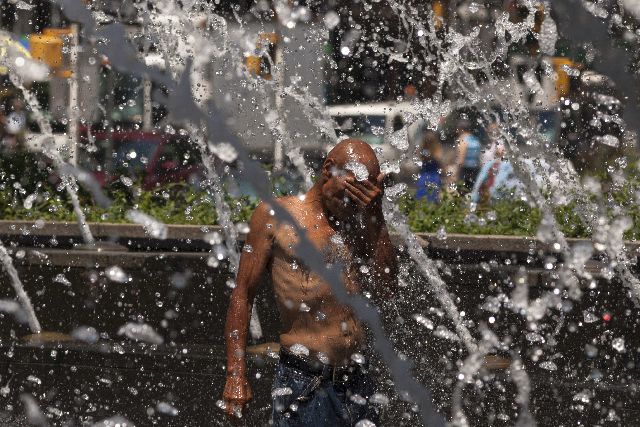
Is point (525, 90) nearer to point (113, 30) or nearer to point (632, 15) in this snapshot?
point (632, 15)

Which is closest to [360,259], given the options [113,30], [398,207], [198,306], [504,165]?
[198,306]

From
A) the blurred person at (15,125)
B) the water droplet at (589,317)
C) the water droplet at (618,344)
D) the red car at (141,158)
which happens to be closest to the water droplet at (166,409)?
the water droplet at (589,317)

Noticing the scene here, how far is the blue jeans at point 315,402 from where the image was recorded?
11.5 feet

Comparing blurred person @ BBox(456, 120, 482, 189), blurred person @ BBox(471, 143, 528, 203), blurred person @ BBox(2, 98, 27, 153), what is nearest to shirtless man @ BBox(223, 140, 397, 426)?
blurred person @ BBox(471, 143, 528, 203)

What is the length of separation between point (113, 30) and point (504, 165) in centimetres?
368

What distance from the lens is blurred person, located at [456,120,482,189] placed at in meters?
10.2

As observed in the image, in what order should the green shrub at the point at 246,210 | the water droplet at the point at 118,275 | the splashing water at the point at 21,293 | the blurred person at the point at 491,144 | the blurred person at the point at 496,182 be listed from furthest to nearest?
the blurred person at the point at 491,144 < the blurred person at the point at 496,182 < the green shrub at the point at 246,210 < the splashing water at the point at 21,293 < the water droplet at the point at 118,275

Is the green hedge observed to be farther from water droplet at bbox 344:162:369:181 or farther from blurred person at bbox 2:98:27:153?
water droplet at bbox 344:162:369:181

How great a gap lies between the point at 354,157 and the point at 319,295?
1.28ft

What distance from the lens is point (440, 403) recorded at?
552 cm

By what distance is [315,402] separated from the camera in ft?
11.6

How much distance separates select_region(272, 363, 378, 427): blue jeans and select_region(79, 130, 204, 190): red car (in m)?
6.13

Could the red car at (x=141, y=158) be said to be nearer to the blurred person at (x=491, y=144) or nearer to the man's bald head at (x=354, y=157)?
the blurred person at (x=491, y=144)

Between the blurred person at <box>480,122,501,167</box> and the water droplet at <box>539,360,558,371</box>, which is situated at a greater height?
the water droplet at <box>539,360,558,371</box>
